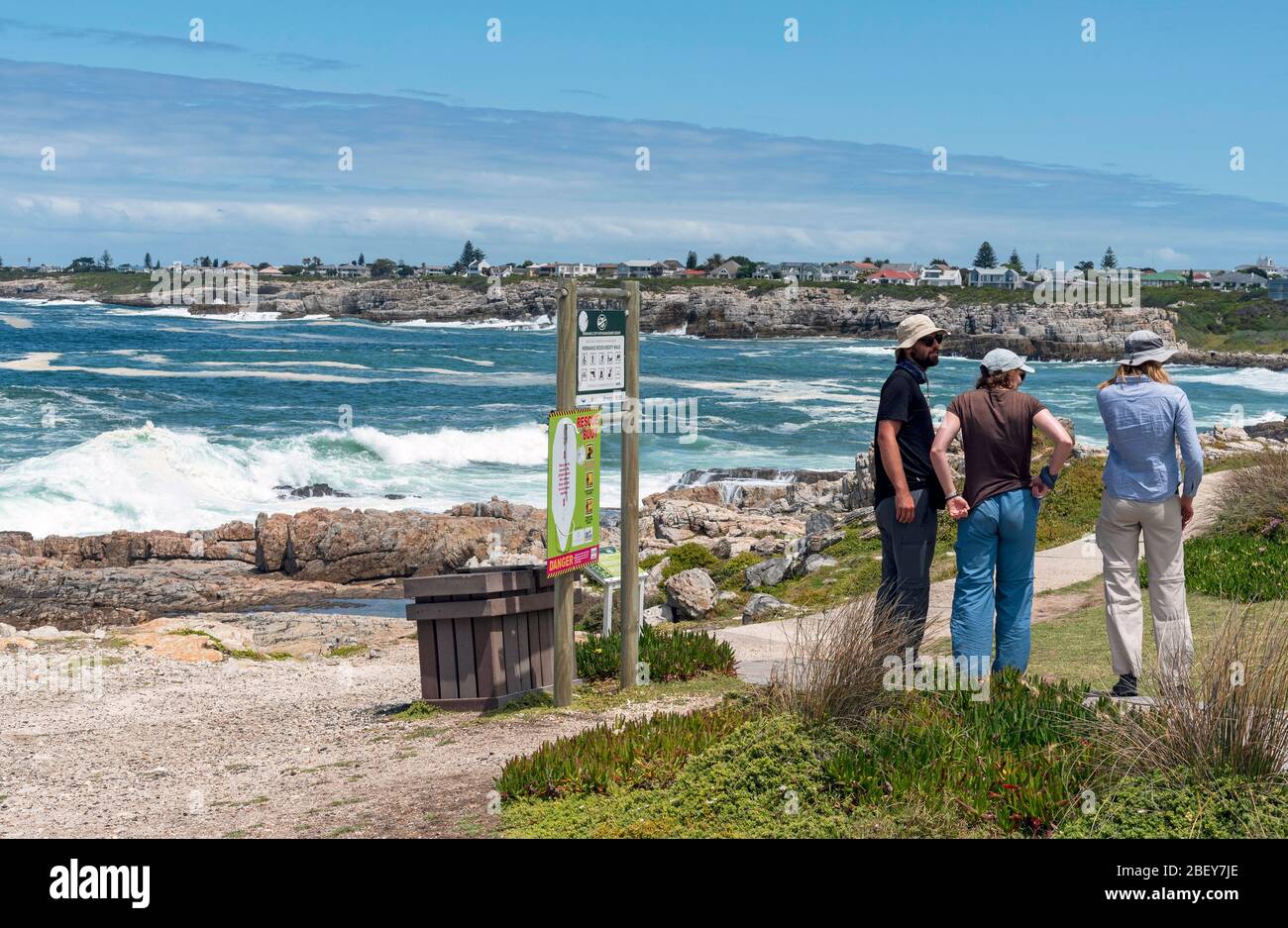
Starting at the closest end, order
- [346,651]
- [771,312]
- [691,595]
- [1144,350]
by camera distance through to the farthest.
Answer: [1144,350] → [691,595] → [346,651] → [771,312]

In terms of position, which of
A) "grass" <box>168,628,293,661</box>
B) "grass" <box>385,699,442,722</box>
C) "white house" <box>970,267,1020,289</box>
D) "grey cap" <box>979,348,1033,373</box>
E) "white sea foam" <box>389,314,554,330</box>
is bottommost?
"grass" <box>168,628,293,661</box>

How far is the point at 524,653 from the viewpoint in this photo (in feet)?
29.3

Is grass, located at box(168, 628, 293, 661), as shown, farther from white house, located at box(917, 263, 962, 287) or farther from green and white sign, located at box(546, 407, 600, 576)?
white house, located at box(917, 263, 962, 287)

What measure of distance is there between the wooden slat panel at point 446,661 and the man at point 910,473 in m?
2.97

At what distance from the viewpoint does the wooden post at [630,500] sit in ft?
28.1

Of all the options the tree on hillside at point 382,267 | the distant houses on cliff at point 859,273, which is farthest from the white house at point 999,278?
the tree on hillside at point 382,267

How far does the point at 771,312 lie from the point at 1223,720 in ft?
375

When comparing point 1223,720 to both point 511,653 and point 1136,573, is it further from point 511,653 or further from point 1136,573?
point 511,653

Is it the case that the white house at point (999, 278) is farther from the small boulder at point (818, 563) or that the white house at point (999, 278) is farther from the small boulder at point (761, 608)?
the small boulder at point (761, 608)

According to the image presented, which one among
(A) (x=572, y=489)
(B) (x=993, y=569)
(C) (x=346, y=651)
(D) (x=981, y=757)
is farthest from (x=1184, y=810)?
(C) (x=346, y=651)

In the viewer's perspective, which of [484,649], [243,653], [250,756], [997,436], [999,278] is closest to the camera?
[997,436]

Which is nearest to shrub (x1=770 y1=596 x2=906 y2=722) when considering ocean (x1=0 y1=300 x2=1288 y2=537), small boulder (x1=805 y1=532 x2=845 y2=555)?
small boulder (x1=805 y1=532 x2=845 y2=555)

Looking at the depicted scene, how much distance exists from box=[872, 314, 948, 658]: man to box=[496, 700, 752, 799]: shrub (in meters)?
1.26

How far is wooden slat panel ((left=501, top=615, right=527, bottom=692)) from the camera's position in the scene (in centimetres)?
882
